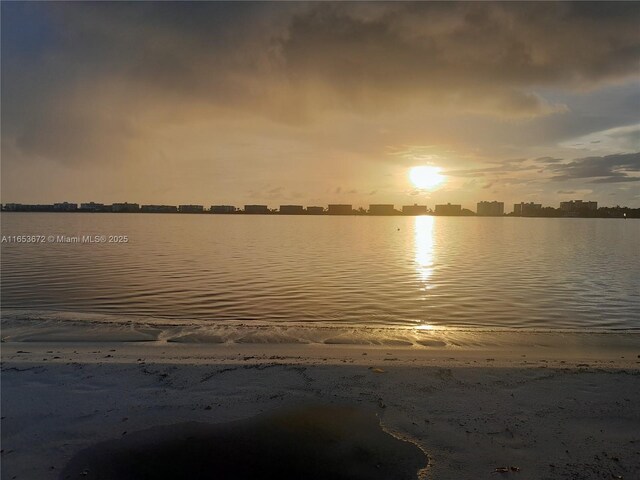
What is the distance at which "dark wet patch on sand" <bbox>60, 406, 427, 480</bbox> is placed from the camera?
6898mm

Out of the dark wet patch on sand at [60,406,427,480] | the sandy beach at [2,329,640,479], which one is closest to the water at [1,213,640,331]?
the sandy beach at [2,329,640,479]

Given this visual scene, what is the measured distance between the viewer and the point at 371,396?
9.78m

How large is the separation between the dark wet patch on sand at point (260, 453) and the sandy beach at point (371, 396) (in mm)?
267

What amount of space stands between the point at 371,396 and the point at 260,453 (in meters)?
3.17

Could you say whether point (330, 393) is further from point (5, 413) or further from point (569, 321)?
point (569, 321)

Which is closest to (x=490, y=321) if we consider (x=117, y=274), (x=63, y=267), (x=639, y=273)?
(x=639, y=273)

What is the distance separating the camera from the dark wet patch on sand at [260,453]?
6898mm

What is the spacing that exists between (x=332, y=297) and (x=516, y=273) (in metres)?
17.9

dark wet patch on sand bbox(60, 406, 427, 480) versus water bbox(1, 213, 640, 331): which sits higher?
dark wet patch on sand bbox(60, 406, 427, 480)

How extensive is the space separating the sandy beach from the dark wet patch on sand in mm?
267

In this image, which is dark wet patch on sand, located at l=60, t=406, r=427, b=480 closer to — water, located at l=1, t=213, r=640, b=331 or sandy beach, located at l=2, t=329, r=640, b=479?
sandy beach, located at l=2, t=329, r=640, b=479

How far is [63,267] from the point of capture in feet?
114

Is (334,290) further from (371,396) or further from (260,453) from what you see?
(260,453)

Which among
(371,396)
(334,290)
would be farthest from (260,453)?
(334,290)
